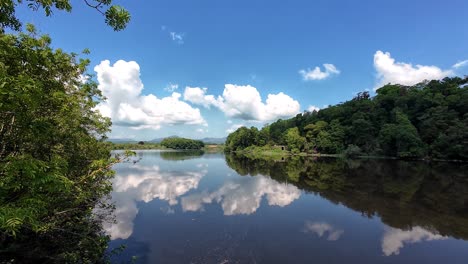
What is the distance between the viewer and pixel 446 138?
54.7m

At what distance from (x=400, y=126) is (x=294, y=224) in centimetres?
6295

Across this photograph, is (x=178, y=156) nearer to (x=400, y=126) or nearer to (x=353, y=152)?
(x=353, y=152)

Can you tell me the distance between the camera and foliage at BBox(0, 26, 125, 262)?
3.82 meters

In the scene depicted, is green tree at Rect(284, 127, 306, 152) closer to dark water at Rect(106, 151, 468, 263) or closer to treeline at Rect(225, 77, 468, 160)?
treeline at Rect(225, 77, 468, 160)

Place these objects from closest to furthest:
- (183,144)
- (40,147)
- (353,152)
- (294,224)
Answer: (40,147)
(294,224)
(353,152)
(183,144)

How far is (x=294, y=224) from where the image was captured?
1502 cm

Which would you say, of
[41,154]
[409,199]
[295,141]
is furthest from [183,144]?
[41,154]

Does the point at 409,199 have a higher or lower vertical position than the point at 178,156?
lower

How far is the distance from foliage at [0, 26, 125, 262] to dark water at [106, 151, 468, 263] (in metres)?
3.66

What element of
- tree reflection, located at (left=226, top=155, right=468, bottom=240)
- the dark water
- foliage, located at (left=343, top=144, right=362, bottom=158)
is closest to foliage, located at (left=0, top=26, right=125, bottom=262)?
the dark water

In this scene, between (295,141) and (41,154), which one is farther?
(295,141)

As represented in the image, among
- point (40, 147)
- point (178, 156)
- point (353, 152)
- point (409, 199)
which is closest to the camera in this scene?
point (40, 147)

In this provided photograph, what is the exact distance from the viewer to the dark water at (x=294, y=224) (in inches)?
430

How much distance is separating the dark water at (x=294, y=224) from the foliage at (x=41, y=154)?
3.66 meters
